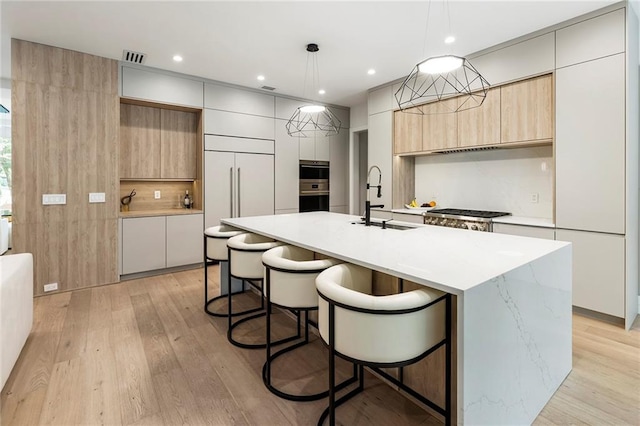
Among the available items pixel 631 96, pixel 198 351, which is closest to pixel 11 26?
pixel 198 351

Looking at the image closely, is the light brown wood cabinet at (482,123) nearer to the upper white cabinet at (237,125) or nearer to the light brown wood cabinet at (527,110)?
the light brown wood cabinet at (527,110)

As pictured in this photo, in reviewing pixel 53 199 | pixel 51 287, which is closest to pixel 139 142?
pixel 53 199

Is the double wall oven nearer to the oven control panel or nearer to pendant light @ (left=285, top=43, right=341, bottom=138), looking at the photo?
pendant light @ (left=285, top=43, right=341, bottom=138)

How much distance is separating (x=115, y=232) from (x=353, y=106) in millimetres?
4508

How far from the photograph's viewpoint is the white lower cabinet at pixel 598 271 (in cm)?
275

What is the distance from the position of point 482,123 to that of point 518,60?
69 cm

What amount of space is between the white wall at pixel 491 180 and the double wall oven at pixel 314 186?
174cm

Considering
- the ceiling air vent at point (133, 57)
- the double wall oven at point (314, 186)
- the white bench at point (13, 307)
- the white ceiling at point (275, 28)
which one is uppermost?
the ceiling air vent at point (133, 57)

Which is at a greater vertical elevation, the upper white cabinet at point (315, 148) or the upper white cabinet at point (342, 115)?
the upper white cabinet at point (342, 115)

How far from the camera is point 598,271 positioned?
112 inches

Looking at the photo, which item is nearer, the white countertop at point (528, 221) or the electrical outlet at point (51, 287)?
the white countertop at point (528, 221)

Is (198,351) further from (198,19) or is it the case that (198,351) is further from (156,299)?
(198,19)

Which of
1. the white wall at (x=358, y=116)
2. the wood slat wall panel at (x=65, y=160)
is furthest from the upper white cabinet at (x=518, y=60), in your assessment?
the wood slat wall panel at (x=65, y=160)

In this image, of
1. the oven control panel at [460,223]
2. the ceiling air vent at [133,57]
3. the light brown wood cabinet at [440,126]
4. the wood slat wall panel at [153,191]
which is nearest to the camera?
the oven control panel at [460,223]
